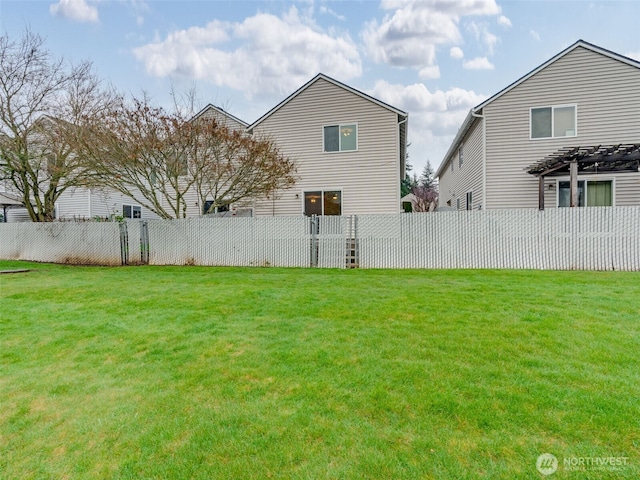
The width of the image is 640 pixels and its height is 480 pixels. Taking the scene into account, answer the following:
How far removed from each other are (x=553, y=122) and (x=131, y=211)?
69.2 feet

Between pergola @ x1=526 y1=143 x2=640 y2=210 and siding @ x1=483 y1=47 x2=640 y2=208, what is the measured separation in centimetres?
67

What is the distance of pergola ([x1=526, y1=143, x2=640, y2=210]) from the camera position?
9.25 m

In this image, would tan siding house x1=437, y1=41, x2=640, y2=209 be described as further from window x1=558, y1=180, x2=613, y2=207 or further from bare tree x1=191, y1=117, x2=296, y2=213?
bare tree x1=191, y1=117, x2=296, y2=213

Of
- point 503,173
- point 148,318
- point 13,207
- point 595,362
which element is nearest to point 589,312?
point 595,362

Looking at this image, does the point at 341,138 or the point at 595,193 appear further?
the point at 341,138

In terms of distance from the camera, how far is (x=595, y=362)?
3.16 m

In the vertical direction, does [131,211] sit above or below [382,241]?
above

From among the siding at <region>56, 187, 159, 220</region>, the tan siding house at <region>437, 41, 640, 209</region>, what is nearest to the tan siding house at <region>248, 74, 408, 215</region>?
the tan siding house at <region>437, 41, 640, 209</region>

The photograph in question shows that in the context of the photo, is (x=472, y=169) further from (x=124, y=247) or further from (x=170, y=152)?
(x=124, y=247)

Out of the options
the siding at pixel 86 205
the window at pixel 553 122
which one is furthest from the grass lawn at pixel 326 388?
the siding at pixel 86 205

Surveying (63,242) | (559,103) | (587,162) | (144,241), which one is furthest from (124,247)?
(559,103)

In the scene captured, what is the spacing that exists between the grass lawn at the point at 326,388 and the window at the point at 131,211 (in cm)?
1604

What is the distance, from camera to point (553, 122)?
11.7 metres

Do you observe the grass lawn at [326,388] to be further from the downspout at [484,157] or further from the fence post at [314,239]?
the downspout at [484,157]
